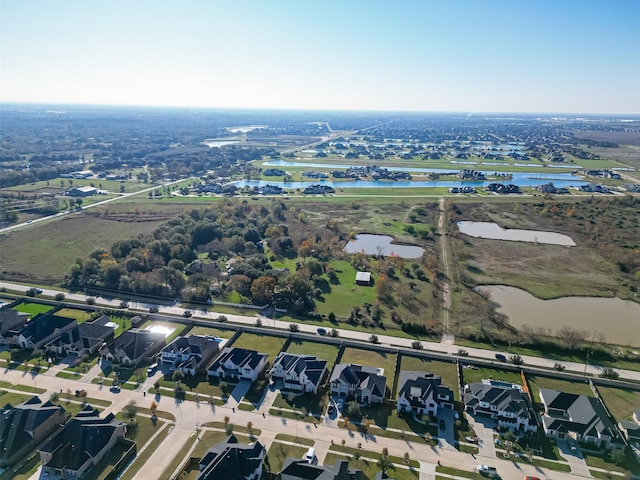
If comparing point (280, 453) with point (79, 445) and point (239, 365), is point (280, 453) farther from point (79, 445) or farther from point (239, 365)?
point (79, 445)

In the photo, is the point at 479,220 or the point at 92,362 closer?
the point at 92,362

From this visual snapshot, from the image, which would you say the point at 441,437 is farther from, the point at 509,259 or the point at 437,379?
the point at 509,259

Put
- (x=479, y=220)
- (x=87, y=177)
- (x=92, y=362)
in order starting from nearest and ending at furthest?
1. (x=92, y=362)
2. (x=479, y=220)
3. (x=87, y=177)

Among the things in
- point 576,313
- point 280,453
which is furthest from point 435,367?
point 576,313

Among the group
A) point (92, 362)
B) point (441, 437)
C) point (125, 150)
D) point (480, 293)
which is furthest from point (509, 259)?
point (125, 150)

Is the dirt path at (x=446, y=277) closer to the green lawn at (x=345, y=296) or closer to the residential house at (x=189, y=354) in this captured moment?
the green lawn at (x=345, y=296)

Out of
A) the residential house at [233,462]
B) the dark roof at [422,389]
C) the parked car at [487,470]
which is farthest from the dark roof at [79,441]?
the parked car at [487,470]
